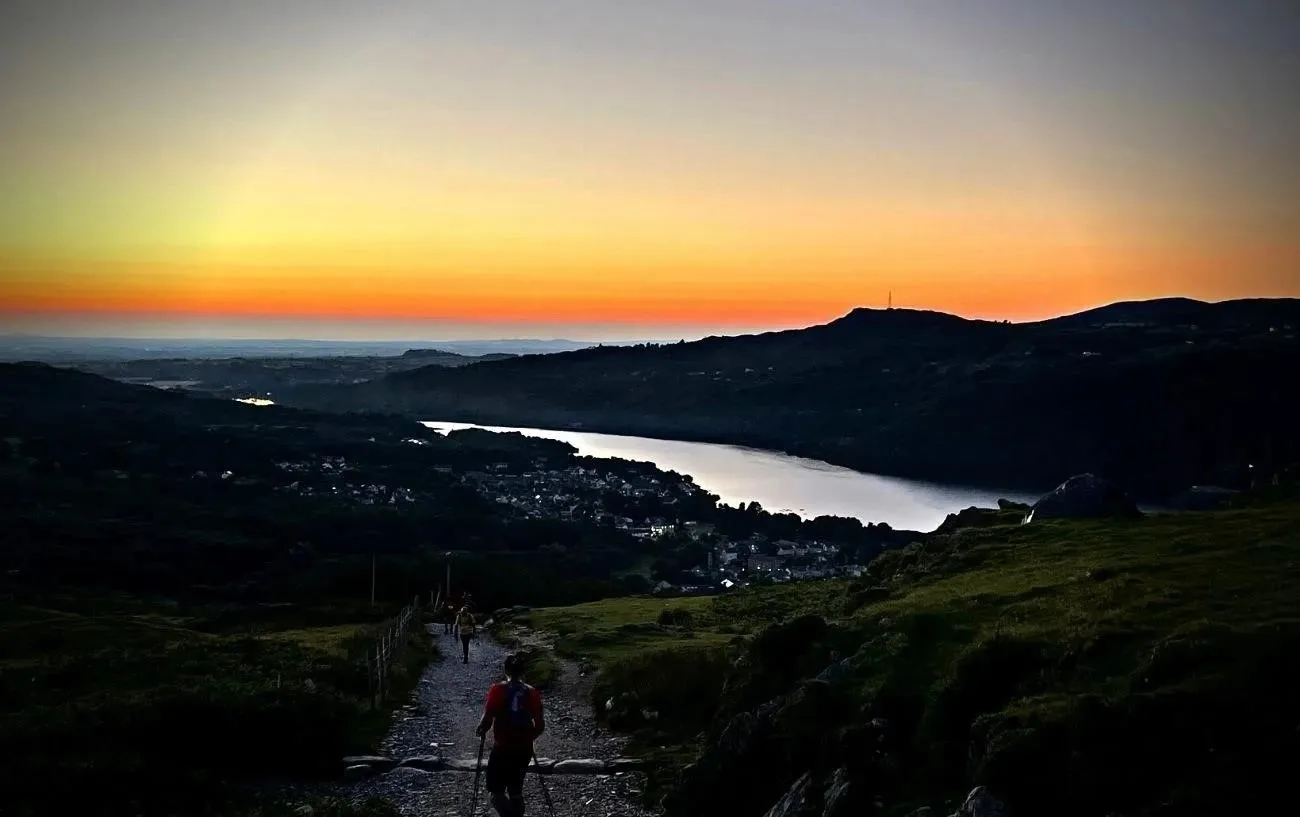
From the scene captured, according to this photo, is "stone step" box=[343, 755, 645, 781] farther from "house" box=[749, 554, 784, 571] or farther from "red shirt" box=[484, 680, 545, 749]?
"house" box=[749, 554, 784, 571]

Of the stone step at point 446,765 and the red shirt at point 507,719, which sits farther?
the stone step at point 446,765

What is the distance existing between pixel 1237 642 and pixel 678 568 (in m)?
106

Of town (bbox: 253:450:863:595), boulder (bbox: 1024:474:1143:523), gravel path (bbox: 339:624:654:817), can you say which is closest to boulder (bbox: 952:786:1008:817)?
gravel path (bbox: 339:624:654:817)

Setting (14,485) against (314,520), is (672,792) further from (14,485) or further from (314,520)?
(14,485)

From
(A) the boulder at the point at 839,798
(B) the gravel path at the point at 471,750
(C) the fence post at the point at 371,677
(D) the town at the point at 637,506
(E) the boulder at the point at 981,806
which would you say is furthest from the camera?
(D) the town at the point at 637,506

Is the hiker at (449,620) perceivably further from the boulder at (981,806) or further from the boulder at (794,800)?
the boulder at (981,806)

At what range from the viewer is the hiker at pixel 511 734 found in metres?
13.4

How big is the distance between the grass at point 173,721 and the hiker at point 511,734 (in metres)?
6.53

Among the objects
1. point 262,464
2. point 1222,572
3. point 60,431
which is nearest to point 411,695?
point 1222,572

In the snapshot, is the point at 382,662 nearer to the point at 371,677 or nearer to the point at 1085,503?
the point at 371,677

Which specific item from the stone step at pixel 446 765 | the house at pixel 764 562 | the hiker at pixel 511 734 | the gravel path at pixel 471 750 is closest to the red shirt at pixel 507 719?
the hiker at pixel 511 734

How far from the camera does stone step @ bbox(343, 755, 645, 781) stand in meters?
19.0

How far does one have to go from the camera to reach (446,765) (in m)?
19.4

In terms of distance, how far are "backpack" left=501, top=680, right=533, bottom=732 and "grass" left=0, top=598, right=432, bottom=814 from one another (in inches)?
276
